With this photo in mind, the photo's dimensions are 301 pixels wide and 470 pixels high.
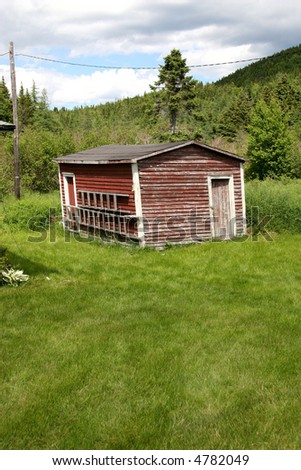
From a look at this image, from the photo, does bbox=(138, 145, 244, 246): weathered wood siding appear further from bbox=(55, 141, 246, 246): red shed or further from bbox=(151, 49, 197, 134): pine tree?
bbox=(151, 49, 197, 134): pine tree

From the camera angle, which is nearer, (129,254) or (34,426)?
(34,426)

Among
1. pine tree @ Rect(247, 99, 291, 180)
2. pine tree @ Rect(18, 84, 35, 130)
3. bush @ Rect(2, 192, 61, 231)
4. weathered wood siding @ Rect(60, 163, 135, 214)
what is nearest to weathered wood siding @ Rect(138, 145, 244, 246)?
weathered wood siding @ Rect(60, 163, 135, 214)

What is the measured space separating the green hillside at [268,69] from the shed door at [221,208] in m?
131

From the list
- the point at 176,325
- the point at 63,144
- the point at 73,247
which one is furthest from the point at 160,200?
the point at 63,144

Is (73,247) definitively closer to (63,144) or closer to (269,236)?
(269,236)

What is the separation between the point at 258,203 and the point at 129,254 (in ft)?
21.1

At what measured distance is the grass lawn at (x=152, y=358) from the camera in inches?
185

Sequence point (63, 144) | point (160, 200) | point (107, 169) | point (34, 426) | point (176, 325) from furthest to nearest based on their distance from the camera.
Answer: point (63, 144) < point (107, 169) < point (160, 200) < point (176, 325) < point (34, 426)

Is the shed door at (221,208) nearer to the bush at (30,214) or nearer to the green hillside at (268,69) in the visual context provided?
the bush at (30,214)

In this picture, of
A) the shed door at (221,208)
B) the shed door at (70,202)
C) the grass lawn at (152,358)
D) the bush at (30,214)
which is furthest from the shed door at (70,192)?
the grass lawn at (152,358)

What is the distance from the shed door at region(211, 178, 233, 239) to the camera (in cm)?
1658

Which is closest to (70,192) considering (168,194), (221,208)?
(168,194)

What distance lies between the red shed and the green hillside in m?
131

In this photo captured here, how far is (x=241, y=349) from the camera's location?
22.3ft
